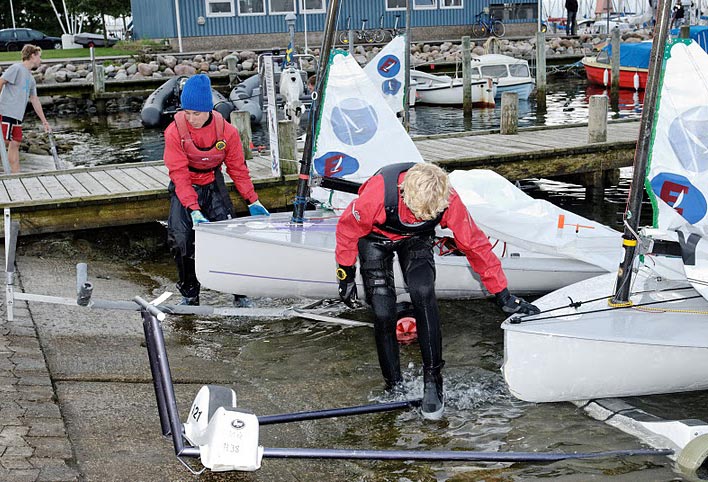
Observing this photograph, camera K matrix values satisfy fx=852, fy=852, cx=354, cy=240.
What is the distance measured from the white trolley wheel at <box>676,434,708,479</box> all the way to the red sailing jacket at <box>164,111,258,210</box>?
13.7 feet

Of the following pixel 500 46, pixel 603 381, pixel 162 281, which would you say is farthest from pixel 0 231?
pixel 500 46

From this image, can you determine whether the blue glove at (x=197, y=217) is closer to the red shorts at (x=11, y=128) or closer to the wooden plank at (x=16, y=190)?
the wooden plank at (x=16, y=190)

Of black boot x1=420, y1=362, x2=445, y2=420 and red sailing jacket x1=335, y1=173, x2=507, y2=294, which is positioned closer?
red sailing jacket x1=335, y1=173, x2=507, y2=294

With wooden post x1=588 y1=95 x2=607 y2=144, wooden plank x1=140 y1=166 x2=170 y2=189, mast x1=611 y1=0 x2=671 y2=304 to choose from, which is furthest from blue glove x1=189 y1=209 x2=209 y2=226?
wooden post x1=588 y1=95 x2=607 y2=144

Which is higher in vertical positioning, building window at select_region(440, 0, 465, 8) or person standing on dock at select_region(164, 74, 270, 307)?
building window at select_region(440, 0, 465, 8)

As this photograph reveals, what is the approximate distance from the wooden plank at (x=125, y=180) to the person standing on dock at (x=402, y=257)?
4.58 m

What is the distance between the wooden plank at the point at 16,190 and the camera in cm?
876

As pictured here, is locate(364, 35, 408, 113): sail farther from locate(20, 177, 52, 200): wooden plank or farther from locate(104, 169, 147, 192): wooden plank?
locate(20, 177, 52, 200): wooden plank

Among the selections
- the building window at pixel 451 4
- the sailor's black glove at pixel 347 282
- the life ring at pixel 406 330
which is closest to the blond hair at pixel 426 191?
the sailor's black glove at pixel 347 282

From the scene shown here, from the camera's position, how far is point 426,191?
4660 mm

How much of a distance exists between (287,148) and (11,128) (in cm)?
346

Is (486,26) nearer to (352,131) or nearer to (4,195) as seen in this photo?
(352,131)

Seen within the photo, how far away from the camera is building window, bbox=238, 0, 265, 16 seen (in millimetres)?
31031

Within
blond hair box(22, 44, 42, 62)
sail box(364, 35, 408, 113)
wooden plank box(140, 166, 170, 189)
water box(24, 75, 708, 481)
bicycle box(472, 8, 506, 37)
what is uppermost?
bicycle box(472, 8, 506, 37)
